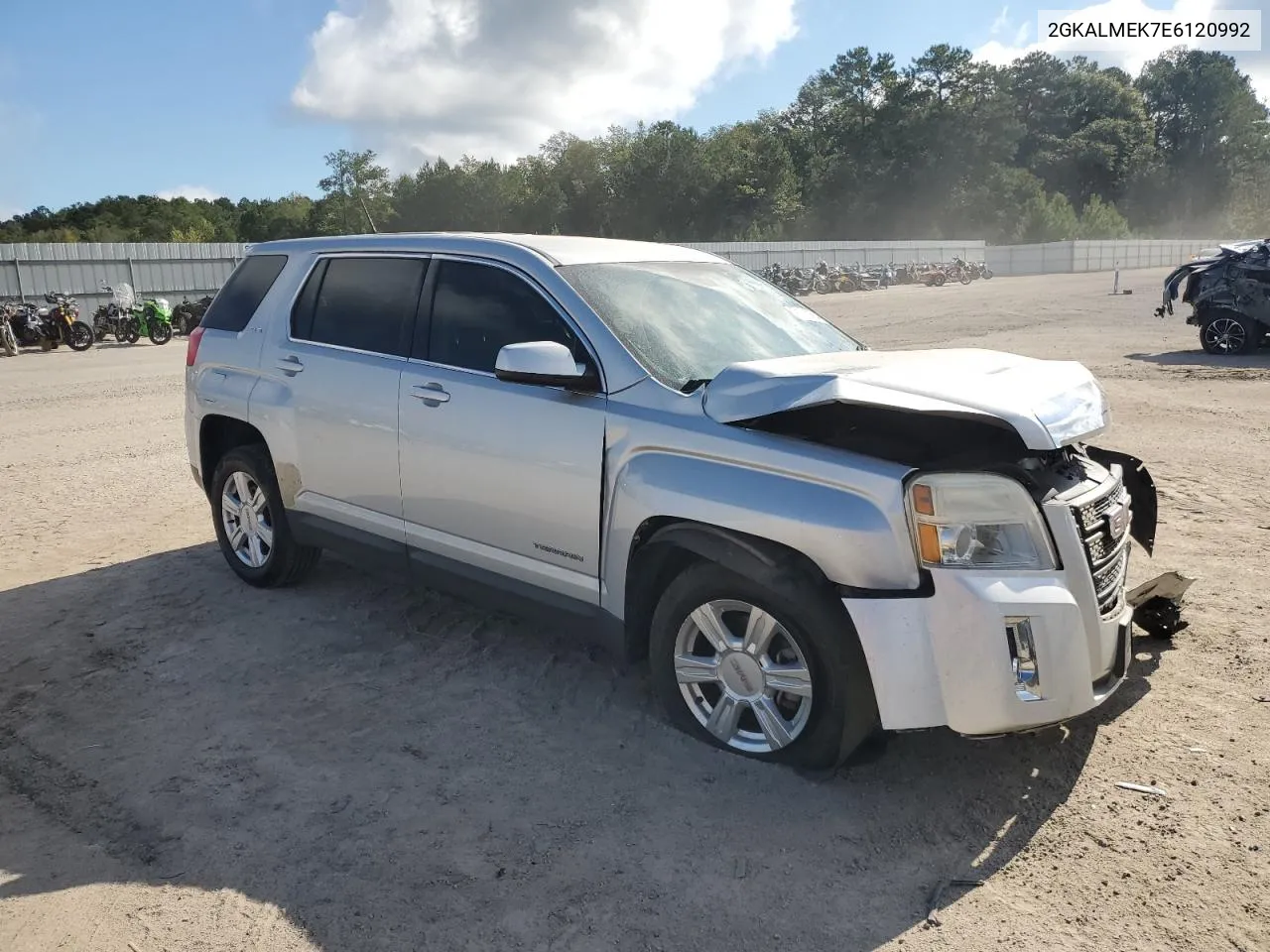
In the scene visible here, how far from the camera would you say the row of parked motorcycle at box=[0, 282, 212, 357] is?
23.9 metres

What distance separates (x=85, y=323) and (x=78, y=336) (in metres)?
1.60

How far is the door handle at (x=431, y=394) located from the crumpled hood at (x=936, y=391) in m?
1.31

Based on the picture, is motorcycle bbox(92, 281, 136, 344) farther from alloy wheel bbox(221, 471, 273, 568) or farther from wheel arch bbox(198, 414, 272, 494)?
alloy wheel bbox(221, 471, 273, 568)

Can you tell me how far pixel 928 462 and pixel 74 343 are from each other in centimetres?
2581

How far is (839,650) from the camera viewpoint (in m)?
3.22

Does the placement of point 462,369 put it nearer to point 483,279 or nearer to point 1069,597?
point 483,279

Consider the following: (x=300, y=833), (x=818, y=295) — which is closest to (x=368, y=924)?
(x=300, y=833)

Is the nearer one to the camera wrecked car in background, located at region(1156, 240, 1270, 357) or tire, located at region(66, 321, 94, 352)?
wrecked car in background, located at region(1156, 240, 1270, 357)

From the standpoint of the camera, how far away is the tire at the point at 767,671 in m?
3.25

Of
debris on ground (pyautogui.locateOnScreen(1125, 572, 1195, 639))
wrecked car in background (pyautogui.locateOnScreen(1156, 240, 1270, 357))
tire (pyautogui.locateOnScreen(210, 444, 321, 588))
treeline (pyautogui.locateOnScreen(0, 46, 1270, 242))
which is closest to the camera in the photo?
debris on ground (pyautogui.locateOnScreen(1125, 572, 1195, 639))

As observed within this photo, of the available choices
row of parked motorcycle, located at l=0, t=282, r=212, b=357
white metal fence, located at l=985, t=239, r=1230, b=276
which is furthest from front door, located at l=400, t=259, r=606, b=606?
white metal fence, located at l=985, t=239, r=1230, b=276

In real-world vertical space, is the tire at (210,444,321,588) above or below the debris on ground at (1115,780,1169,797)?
above

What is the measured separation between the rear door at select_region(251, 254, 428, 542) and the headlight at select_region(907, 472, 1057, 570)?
2.45 meters

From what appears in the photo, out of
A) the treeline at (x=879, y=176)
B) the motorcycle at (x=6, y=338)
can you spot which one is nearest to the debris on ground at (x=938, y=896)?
the motorcycle at (x=6, y=338)
